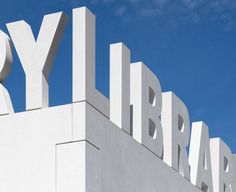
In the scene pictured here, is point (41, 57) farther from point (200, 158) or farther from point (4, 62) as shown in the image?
point (200, 158)

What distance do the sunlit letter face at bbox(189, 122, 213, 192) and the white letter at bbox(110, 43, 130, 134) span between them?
6.16 metres

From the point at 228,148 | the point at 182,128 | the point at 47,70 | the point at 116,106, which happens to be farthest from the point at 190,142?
the point at 47,70

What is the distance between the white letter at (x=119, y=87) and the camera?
24.3 m

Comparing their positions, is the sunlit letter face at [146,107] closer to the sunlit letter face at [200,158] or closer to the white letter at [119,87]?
Answer: the white letter at [119,87]

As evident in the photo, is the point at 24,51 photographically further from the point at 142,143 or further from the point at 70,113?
the point at 142,143

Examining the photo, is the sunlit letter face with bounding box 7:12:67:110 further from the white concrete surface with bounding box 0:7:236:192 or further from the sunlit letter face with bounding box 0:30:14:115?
the sunlit letter face with bounding box 0:30:14:115

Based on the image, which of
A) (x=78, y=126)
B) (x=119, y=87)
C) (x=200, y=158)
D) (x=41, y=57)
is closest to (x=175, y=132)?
(x=200, y=158)

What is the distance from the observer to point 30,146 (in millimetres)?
22453

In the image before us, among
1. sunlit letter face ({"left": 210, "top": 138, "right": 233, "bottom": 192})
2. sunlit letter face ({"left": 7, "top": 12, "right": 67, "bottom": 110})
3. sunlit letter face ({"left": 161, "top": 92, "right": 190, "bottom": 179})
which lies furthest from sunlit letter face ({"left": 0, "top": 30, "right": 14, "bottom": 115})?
sunlit letter face ({"left": 210, "top": 138, "right": 233, "bottom": 192})

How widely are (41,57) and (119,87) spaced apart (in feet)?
8.48

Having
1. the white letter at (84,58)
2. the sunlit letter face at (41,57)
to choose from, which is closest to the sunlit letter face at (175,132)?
the white letter at (84,58)

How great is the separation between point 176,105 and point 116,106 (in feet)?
17.5

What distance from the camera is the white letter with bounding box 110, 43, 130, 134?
24297 mm

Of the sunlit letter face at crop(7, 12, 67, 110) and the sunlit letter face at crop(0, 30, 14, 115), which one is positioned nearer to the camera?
the sunlit letter face at crop(7, 12, 67, 110)
